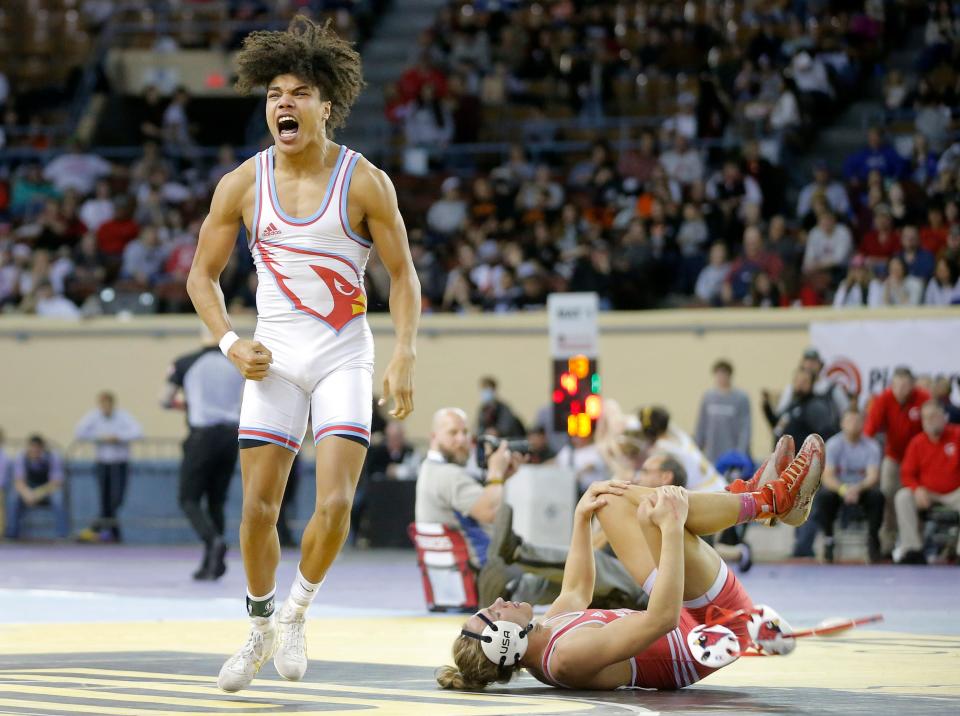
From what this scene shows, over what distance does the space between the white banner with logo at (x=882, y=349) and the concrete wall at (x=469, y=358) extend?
0.45 feet

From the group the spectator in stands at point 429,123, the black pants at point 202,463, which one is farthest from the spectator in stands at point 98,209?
the black pants at point 202,463

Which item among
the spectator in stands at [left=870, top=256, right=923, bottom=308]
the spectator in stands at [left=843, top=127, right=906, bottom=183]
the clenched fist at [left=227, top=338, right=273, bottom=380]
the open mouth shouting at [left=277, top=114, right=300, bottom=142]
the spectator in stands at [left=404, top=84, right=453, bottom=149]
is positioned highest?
the spectator in stands at [left=404, top=84, right=453, bottom=149]

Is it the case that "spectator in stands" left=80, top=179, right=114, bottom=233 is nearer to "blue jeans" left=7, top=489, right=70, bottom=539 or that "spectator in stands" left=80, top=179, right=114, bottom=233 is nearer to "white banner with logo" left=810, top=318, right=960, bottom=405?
"blue jeans" left=7, top=489, right=70, bottom=539

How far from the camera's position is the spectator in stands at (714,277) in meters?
19.7

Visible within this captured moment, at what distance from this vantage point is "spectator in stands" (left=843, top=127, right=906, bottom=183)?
20.6 metres

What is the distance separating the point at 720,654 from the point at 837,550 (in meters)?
10.7

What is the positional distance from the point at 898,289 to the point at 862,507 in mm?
2456

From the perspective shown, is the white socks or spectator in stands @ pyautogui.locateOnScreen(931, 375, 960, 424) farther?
spectator in stands @ pyautogui.locateOnScreen(931, 375, 960, 424)

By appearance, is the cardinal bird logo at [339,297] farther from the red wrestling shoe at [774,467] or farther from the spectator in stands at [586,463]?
the spectator in stands at [586,463]

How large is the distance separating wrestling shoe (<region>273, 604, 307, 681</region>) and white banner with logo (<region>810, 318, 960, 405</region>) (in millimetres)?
11822

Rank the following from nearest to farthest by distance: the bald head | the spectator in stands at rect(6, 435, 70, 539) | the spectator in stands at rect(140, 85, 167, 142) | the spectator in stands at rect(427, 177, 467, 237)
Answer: the bald head → the spectator in stands at rect(6, 435, 70, 539) → the spectator in stands at rect(427, 177, 467, 237) → the spectator in stands at rect(140, 85, 167, 142)

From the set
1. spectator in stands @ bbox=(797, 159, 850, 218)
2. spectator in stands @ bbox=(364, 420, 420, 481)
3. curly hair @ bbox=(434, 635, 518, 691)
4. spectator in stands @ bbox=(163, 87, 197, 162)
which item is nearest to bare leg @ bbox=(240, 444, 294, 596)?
curly hair @ bbox=(434, 635, 518, 691)

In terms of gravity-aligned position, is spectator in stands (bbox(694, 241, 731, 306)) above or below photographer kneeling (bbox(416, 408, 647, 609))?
above

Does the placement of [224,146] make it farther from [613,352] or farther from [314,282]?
[314,282]
